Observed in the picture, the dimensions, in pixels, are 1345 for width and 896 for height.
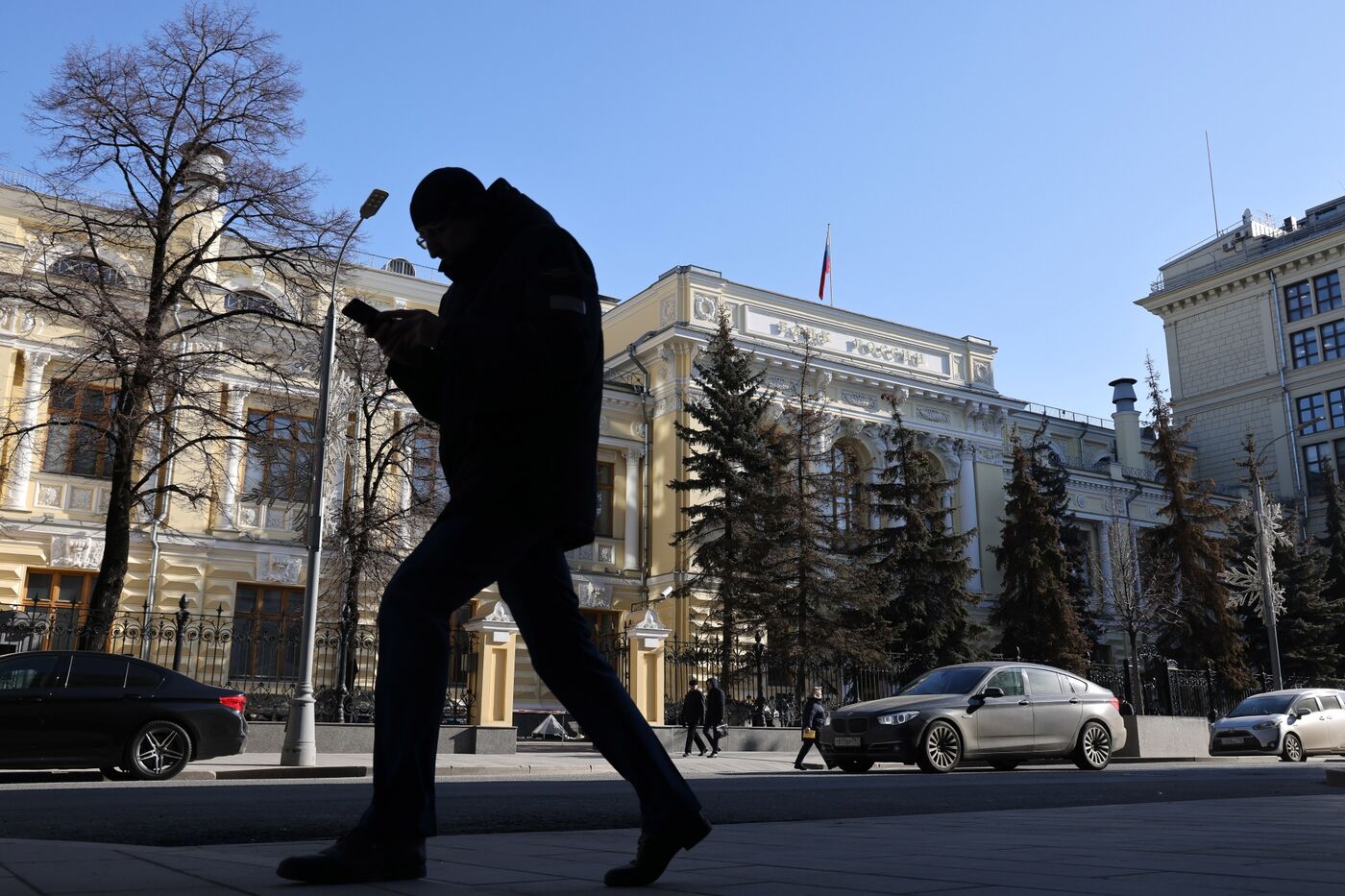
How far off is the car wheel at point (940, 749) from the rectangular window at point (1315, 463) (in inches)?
1999

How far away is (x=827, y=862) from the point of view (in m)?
A: 3.66

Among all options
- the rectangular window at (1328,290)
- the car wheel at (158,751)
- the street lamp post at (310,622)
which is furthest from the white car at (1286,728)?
the rectangular window at (1328,290)

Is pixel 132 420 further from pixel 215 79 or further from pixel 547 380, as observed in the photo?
pixel 547 380

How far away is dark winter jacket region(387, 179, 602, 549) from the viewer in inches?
121

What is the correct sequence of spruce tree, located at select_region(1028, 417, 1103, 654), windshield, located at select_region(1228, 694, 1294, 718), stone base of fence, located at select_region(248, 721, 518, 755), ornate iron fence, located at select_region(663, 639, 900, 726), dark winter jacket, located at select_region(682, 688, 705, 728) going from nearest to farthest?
stone base of fence, located at select_region(248, 721, 518, 755) → dark winter jacket, located at select_region(682, 688, 705, 728) → windshield, located at select_region(1228, 694, 1294, 718) → ornate iron fence, located at select_region(663, 639, 900, 726) → spruce tree, located at select_region(1028, 417, 1103, 654)

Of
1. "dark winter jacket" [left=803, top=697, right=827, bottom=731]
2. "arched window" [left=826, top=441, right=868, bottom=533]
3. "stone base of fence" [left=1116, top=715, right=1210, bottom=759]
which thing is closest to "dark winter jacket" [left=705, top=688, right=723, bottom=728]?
"dark winter jacket" [left=803, top=697, right=827, bottom=731]

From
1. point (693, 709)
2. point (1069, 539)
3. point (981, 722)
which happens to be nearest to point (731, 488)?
point (693, 709)

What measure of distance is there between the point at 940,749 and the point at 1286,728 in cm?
1187

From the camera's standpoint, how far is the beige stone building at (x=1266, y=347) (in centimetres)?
5775

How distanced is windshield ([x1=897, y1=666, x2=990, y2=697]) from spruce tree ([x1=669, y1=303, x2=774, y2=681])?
1180 cm

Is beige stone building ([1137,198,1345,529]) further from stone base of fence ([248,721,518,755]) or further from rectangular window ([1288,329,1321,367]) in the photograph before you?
stone base of fence ([248,721,518,755])

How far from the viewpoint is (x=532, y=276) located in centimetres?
315

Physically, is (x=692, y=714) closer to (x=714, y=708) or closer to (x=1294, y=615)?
(x=714, y=708)

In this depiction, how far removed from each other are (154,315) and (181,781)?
973cm
